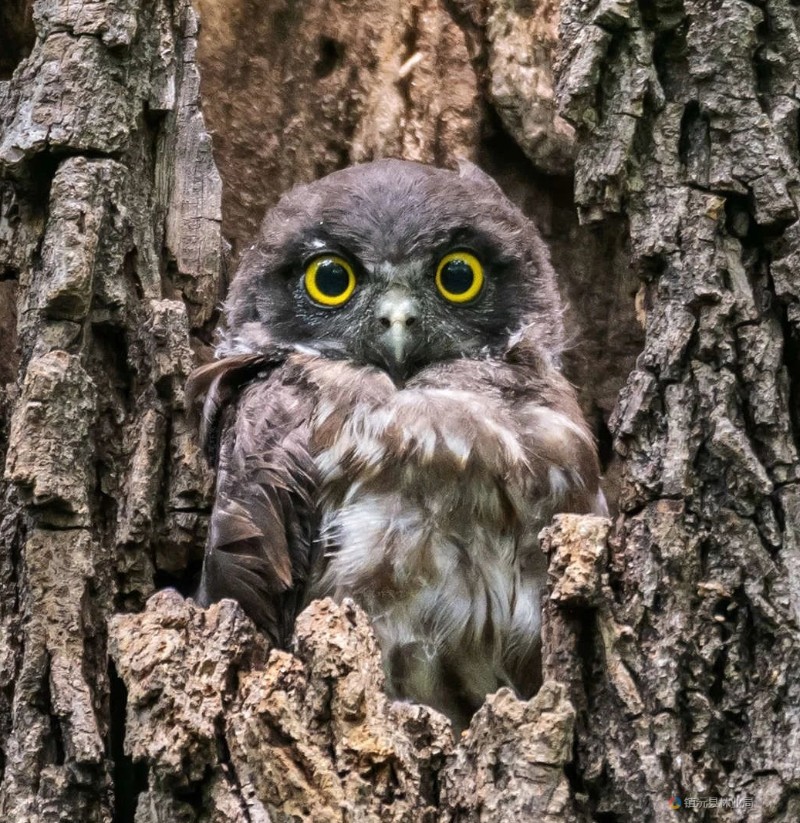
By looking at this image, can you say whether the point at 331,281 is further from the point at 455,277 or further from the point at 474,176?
the point at 474,176

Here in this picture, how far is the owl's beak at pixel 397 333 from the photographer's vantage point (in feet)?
12.4

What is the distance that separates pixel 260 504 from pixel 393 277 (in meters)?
0.90

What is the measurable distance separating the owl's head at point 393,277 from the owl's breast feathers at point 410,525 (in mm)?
335

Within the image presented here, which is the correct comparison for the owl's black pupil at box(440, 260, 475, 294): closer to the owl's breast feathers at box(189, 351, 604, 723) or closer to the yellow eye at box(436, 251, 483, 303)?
the yellow eye at box(436, 251, 483, 303)

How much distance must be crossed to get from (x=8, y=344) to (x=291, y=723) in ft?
5.12

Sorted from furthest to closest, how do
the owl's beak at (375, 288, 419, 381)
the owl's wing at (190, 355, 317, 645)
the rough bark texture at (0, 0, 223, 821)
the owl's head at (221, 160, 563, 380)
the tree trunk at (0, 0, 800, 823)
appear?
1. the owl's head at (221, 160, 563, 380)
2. the owl's beak at (375, 288, 419, 381)
3. the owl's wing at (190, 355, 317, 645)
4. the rough bark texture at (0, 0, 223, 821)
5. the tree trunk at (0, 0, 800, 823)

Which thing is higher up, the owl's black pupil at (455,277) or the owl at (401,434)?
the owl's black pupil at (455,277)

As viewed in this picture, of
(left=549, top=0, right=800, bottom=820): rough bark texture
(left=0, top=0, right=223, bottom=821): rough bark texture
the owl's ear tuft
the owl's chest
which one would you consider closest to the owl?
the owl's chest

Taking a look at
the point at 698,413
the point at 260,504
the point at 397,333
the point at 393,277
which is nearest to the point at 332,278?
the point at 393,277

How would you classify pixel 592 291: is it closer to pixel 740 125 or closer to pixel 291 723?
pixel 740 125

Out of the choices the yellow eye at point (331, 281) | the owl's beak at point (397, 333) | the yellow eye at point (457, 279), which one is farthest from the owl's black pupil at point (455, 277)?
the yellow eye at point (331, 281)

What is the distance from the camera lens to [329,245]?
156 inches

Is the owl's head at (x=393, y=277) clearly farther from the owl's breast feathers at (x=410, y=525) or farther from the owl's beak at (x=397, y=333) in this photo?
the owl's breast feathers at (x=410, y=525)

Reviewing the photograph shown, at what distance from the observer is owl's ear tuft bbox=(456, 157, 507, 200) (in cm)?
423
